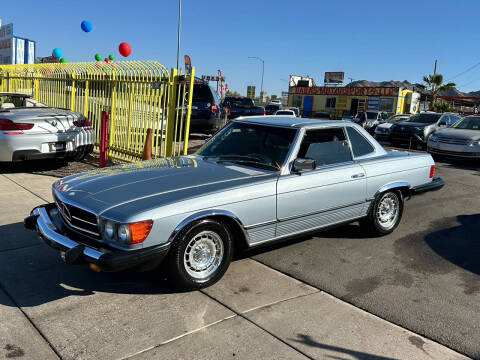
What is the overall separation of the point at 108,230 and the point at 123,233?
0.47 ft

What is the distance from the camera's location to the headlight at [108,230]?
3.40 m

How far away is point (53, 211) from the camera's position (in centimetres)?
428

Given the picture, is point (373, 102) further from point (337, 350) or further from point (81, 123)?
point (337, 350)

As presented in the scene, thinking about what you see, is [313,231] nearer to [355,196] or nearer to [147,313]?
[355,196]

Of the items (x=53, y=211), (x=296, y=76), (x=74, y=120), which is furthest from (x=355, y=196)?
(x=296, y=76)

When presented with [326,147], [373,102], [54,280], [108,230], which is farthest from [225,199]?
[373,102]

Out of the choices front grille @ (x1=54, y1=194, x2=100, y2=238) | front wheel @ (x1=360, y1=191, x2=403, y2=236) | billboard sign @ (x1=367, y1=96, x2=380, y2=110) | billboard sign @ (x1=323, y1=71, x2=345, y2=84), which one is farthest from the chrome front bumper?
billboard sign @ (x1=323, y1=71, x2=345, y2=84)

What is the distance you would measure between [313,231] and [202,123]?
370 inches

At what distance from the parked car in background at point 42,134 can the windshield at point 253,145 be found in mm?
4122

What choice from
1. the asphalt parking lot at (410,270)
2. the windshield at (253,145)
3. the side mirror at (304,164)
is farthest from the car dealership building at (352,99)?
the side mirror at (304,164)

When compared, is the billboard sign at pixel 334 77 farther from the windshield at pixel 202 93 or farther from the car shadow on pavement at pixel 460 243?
the car shadow on pavement at pixel 460 243

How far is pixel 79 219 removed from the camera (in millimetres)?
3707

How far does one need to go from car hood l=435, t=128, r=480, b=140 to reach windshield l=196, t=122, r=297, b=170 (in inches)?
370

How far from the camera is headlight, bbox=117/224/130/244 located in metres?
3.34
